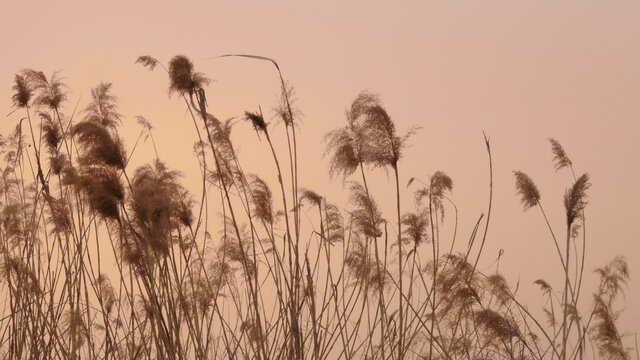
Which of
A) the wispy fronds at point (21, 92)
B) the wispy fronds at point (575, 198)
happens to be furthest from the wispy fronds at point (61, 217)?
the wispy fronds at point (575, 198)

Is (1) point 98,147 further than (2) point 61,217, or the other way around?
(2) point 61,217

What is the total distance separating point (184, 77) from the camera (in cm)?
390

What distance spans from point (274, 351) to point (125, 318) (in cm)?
130

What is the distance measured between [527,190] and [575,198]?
0.38 m

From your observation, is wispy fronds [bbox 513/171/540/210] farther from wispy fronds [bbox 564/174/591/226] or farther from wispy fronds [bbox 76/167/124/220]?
wispy fronds [bbox 76/167/124/220]

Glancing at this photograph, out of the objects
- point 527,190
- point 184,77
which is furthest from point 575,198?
point 184,77

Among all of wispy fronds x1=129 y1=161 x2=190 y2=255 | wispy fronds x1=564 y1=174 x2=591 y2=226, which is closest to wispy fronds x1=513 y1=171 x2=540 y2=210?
wispy fronds x1=564 y1=174 x2=591 y2=226

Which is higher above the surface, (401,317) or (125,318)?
(125,318)

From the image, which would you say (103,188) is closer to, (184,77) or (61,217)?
(184,77)

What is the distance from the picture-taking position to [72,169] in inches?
169

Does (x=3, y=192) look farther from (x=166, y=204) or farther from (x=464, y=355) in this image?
(x=464, y=355)

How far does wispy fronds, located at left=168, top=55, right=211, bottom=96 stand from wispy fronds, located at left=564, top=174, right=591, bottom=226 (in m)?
2.11

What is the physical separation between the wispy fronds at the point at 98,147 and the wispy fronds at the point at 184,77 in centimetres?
41

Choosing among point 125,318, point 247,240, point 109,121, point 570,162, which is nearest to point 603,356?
point 570,162
